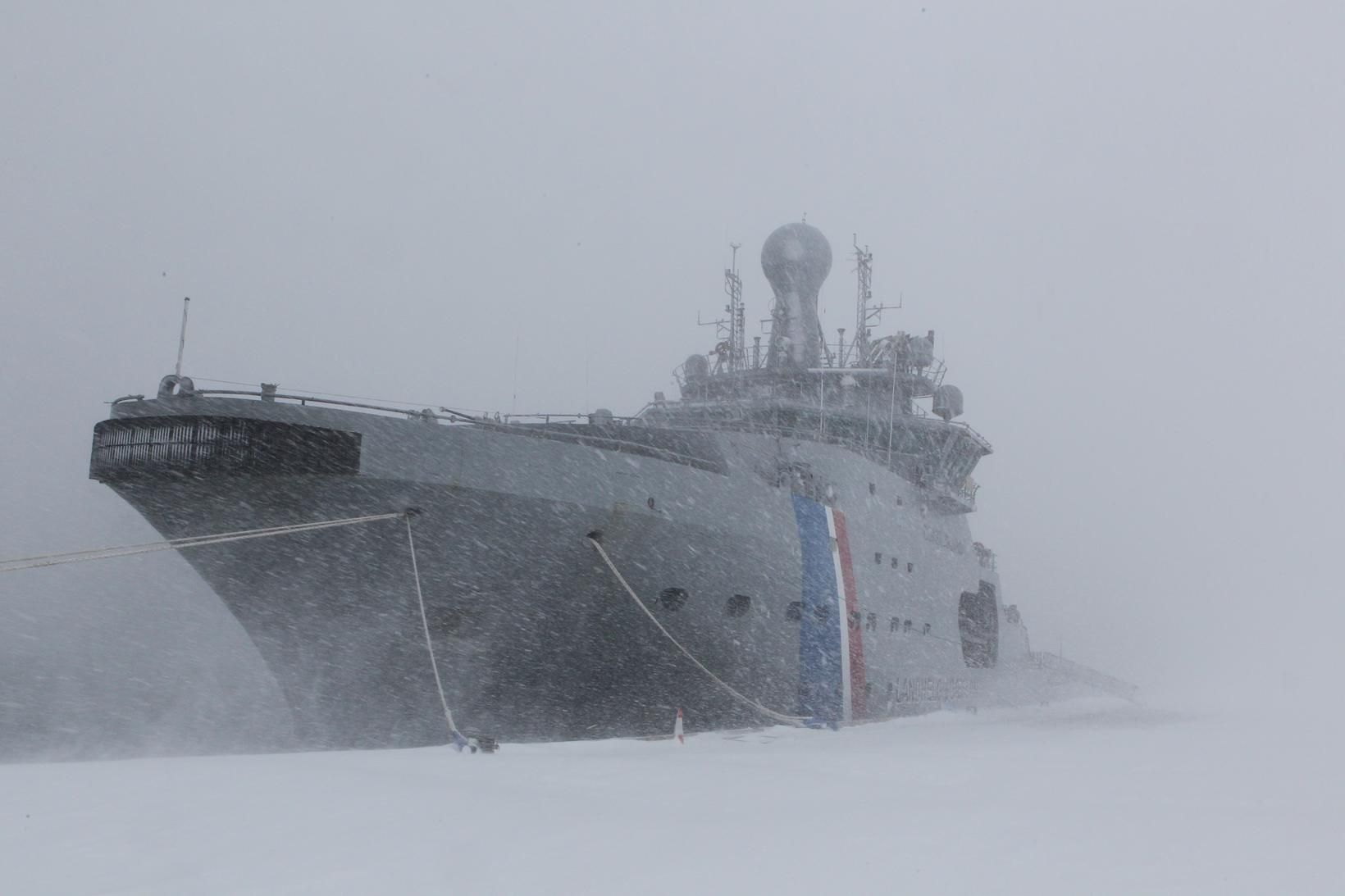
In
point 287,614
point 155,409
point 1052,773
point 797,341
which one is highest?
point 797,341

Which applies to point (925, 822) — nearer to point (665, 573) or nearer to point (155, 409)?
point (665, 573)

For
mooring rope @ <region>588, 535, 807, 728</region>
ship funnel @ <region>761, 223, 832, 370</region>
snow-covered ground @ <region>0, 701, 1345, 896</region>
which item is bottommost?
snow-covered ground @ <region>0, 701, 1345, 896</region>

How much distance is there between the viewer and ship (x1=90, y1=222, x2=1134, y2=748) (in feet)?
43.1

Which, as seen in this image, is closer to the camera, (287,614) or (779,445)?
(287,614)

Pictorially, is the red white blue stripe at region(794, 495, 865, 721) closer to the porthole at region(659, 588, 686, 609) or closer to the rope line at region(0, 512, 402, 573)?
the porthole at region(659, 588, 686, 609)

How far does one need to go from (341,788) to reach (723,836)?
2853 millimetres

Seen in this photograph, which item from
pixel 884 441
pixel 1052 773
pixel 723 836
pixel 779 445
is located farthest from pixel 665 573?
pixel 884 441

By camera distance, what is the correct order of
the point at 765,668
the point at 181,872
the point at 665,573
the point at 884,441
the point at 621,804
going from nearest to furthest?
the point at 181,872 < the point at 621,804 < the point at 665,573 < the point at 765,668 < the point at 884,441

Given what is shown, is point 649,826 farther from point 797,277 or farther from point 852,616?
point 797,277

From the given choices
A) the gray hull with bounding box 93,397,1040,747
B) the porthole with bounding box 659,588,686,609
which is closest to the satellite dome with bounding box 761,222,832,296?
the gray hull with bounding box 93,397,1040,747

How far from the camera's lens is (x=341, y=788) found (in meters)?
7.15

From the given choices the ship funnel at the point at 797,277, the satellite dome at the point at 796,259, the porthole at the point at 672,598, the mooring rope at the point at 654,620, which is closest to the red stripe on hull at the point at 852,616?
the mooring rope at the point at 654,620

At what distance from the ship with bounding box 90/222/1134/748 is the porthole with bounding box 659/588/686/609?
4 centimetres

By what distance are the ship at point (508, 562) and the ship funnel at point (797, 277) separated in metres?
8.77
